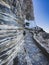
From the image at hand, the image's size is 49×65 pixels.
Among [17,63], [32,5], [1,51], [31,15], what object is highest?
[32,5]

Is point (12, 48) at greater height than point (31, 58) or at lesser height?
greater

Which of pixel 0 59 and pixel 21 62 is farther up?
pixel 0 59

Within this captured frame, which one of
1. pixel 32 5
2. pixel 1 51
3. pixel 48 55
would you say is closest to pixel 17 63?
pixel 1 51

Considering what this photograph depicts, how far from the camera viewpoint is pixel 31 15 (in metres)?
48.2

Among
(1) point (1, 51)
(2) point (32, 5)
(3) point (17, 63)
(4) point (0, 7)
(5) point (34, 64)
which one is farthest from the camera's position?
(2) point (32, 5)

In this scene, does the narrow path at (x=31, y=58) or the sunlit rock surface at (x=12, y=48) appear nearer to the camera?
the sunlit rock surface at (x=12, y=48)

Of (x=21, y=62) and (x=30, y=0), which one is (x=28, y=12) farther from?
(x=21, y=62)

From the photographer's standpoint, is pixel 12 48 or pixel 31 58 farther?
pixel 31 58

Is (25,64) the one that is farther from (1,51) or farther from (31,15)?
(31,15)

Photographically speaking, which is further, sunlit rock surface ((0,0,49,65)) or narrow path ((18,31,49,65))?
narrow path ((18,31,49,65))

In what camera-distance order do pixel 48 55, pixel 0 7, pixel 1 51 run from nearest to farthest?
pixel 1 51, pixel 48 55, pixel 0 7

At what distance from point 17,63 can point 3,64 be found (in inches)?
47.2

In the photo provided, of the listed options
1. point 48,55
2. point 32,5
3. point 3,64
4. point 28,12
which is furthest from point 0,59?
point 32,5

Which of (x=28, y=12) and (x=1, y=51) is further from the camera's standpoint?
(x=28, y=12)
